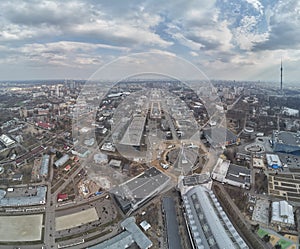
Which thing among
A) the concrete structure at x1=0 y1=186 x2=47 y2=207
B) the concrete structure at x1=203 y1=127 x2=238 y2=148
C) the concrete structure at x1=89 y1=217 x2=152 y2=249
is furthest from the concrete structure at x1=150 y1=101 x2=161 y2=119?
the concrete structure at x1=89 y1=217 x2=152 y2=249

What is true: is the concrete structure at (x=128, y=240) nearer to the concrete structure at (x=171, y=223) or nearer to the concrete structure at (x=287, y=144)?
the concrete structure at (x=171, y=223)

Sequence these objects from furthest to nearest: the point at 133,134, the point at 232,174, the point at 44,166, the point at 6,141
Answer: the point at 6,141, the point at 133,134, the point at 44,166, the point at 232,174

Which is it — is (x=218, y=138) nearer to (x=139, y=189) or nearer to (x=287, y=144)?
(x=287, y=144)

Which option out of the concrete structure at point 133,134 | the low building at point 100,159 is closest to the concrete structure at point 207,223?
the low building at point 100,159

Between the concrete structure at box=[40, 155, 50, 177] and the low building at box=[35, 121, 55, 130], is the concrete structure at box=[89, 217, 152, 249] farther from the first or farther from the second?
the low building at box=[35, 121, 55, 130]

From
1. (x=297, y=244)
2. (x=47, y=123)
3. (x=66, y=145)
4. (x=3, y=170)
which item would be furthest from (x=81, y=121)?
(x=297, y=244)

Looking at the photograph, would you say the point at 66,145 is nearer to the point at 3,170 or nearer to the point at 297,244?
the point at 3,170

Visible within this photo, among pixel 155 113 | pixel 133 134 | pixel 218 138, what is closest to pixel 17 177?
pixel 133 134

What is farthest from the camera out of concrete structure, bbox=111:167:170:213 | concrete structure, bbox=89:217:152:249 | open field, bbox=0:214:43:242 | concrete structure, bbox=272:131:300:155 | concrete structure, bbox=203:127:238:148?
concrete structure, bbox=203:127:238:148
